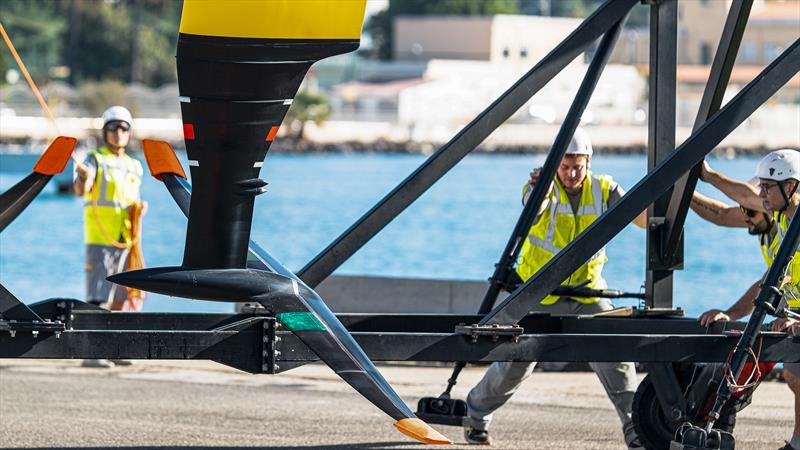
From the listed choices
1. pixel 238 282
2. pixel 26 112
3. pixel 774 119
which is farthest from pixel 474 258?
pixel 774 119

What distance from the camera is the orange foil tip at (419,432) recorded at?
18.8 ft

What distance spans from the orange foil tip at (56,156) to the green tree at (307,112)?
358 ft

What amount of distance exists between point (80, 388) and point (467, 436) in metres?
3.27

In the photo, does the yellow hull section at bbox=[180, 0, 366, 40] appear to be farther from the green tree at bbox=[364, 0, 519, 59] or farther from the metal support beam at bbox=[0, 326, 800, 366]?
the green tree at bbox=[364, 0, 519, 59]

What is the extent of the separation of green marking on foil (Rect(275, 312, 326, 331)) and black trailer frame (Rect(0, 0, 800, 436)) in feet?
2.81

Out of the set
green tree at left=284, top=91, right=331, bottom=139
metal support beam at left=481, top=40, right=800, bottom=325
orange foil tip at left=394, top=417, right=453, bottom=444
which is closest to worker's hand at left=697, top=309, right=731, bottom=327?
metal support beam at left=481, top=40, right=800, bottom=325

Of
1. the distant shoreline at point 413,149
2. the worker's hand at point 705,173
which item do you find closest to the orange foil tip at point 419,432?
the worker's hand at point 705,173

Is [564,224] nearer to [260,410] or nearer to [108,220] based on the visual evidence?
[260,410]

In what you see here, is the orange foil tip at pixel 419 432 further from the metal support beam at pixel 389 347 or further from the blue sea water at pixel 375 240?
the blue sea water at pixel 375 240

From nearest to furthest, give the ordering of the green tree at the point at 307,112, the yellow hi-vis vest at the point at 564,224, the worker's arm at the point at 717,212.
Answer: the worker's arm at the point at 717,212 < the yellow hi-vis vest at the point at 564,224 < the green tree at the point at 307,112

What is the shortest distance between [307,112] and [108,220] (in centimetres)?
10733

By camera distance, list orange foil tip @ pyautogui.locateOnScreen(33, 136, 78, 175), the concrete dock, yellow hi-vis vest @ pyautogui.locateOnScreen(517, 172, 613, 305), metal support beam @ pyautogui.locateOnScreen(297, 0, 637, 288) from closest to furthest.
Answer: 1. orange foil tip @ pyautogui.locateOnScreen(33, 136, 78, 175)
2. metal support beam @ pyautogui.locateOnScreen(297, 0, 637, 288)
3. yellow hi-vis vest @ pyautogui.locateOnScreen(517, 172, 613, 305)
4. the concrete dock

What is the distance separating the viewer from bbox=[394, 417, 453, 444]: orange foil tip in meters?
5.72

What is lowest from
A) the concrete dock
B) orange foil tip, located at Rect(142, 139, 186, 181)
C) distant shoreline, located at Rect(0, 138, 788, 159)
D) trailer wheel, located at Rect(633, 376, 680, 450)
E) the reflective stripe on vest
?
the concrete dock
